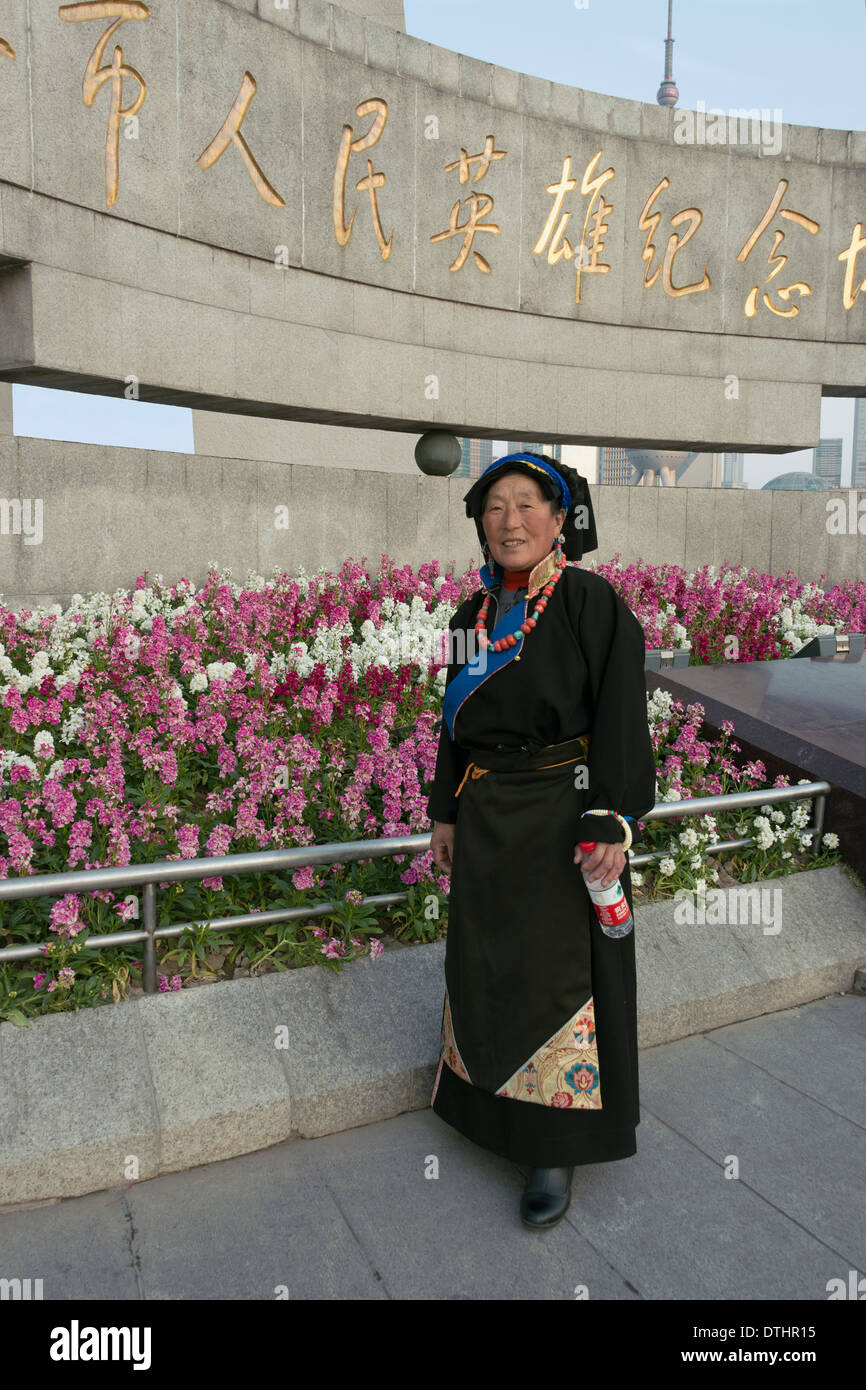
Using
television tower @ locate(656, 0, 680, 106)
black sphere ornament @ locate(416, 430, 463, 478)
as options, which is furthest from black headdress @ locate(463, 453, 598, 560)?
television tower @ locate(656, 0, 680, 106)

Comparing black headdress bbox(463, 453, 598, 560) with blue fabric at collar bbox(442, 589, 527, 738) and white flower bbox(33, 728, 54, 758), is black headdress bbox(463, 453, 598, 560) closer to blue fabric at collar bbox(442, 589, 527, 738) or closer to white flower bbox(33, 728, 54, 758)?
blue fabric at collar bbox(442, 589, 527, 738)

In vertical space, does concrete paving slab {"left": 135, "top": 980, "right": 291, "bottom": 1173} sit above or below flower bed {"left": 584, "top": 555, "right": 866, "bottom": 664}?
below

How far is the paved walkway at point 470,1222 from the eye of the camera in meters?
2.42

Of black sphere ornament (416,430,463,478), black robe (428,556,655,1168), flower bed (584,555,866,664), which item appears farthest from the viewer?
black sphere ornament (416,430,463,478)

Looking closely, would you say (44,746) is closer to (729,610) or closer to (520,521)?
(520,521)

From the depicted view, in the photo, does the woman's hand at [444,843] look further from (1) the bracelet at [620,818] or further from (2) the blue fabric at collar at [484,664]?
(1) the bracelet at [620,818]

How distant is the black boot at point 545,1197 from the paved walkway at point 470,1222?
0.15 feet

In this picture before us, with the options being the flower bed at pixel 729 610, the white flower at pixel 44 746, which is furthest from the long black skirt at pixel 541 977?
the flower bed at pixel 729 610

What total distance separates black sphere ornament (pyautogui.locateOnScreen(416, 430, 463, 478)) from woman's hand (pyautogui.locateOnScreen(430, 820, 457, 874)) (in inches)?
301

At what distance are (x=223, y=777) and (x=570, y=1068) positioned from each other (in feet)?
7.07

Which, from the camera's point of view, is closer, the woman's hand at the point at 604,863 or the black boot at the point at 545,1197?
the woman's hand at the point at 604,863

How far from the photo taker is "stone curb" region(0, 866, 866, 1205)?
8.96 feet

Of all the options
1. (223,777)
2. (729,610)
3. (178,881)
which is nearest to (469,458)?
(729,610)
